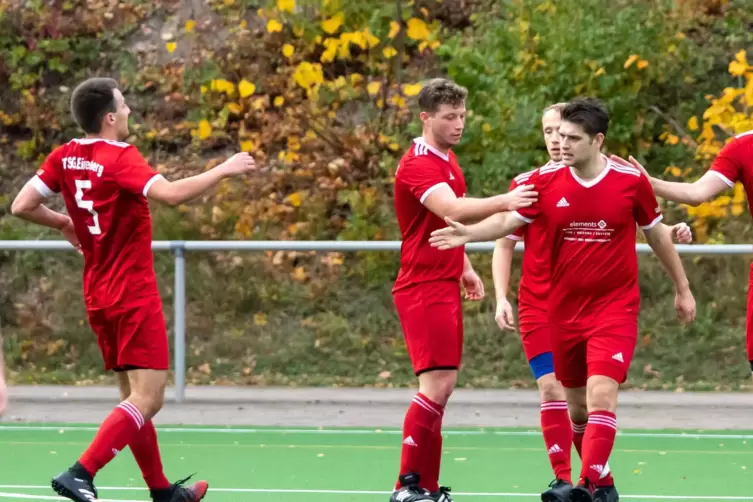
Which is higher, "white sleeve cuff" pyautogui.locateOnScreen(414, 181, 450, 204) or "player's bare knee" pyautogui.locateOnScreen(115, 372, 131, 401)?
"white sleeve cuff" pyautogui.locateOnScreen(414, 181, 450, 204)

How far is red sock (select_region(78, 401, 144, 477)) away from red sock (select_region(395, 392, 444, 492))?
1398mm

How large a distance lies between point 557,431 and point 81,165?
2.85 m

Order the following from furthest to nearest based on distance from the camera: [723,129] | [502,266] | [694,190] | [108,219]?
[723,129] < [502,266] < [694,190] < [108,219]

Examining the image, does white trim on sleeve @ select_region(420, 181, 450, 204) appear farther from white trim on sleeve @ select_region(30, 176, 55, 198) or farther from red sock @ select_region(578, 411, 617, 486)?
white trim on sleeve @ select_region(30, 176, 55, 198)

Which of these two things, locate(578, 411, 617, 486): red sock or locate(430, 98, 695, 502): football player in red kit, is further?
locate(430, 98, 695, 502): football player in red kit

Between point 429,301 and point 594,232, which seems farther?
point 429,301

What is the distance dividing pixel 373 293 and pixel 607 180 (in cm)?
781

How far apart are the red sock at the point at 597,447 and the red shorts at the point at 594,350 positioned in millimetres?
222

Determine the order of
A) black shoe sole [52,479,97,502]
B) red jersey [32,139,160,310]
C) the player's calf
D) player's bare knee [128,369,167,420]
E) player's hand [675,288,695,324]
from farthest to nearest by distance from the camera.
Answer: the player's calf
player's hand [675,288,695,324]
player's bare knee [128,369,167,420]
red jersey [32,139,160,310]
black shoe sole [52,479,97,502]

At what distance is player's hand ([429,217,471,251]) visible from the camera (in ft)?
24.0

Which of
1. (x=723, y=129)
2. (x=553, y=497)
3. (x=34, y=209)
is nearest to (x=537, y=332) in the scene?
(x=553, y=497)

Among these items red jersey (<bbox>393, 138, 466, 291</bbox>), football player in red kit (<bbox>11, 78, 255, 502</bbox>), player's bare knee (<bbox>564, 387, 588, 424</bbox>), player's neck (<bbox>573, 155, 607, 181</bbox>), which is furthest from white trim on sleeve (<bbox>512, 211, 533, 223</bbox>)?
football player in red kit (<bbox>11, 78, 255, 502</bbox>)

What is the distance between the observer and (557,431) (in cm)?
815

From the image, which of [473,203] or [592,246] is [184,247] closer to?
[473,203]
